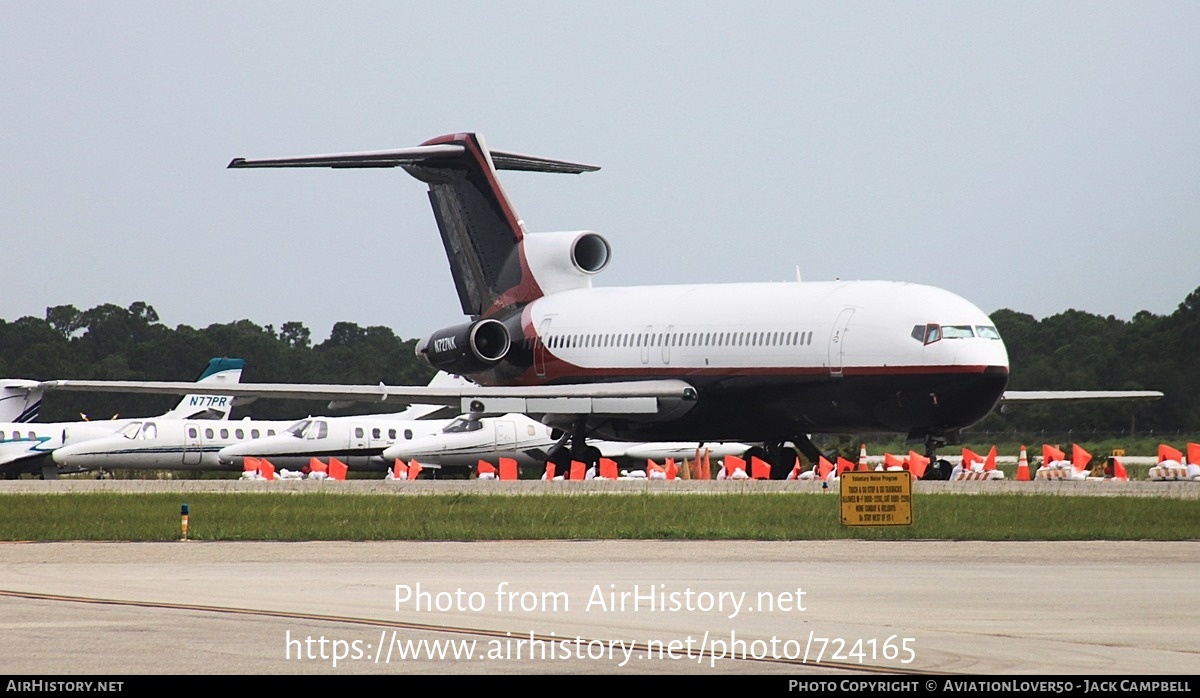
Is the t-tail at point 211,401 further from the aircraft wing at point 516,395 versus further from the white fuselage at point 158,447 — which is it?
the aircraft wing at point 516,395

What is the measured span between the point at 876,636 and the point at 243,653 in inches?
151

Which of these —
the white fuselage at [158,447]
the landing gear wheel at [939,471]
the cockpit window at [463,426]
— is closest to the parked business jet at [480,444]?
the cockpit window at [463,426]

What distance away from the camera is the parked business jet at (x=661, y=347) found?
31.8 m

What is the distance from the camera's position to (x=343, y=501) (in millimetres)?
26656

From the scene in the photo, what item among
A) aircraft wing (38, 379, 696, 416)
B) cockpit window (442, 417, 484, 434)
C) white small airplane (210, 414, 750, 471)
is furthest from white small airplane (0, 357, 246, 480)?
aircraft wing (38, 379, 696, 416)

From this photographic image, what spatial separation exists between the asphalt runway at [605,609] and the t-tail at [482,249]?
851 inches

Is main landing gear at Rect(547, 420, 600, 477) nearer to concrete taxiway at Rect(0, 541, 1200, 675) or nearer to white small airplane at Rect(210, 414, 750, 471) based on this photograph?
white small airplane at Rect(210, 414, 750, 471)

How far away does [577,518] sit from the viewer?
73.9 ft

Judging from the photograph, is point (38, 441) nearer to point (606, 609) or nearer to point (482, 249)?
point (482, 249)

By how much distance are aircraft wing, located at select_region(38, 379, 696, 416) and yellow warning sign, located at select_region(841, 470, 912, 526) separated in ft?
47.9

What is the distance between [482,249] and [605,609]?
2989 cm

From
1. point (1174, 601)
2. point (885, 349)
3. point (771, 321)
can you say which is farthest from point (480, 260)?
point (1174, 601)

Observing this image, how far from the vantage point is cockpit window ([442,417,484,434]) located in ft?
147
